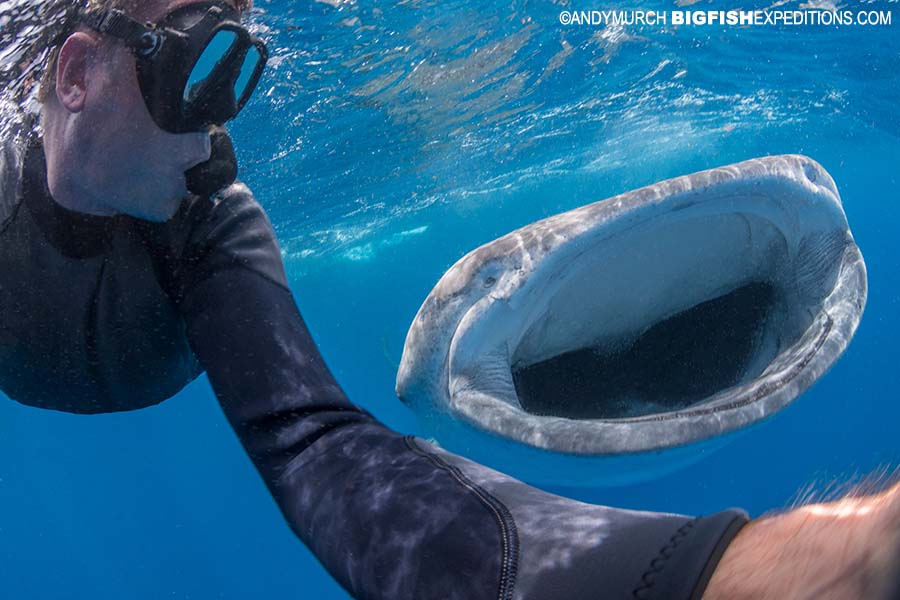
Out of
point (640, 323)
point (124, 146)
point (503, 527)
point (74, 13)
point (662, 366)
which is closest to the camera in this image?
point (503, 527)

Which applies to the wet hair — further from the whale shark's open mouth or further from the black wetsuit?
the whale shark's open mouth

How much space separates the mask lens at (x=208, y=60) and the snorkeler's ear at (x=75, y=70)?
0.35 metres

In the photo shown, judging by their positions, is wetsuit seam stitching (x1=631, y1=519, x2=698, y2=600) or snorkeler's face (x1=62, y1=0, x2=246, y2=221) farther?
Result: snorkeler's face (x1=62, y1=0, x2=246, y2=221)

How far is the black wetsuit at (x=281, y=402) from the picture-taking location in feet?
2.88

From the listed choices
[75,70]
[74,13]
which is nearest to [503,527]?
[75,70]

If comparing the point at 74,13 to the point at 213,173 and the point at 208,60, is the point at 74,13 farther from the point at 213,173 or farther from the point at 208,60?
the point at 213,173

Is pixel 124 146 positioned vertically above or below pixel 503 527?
above

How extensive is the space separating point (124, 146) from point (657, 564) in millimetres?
2012

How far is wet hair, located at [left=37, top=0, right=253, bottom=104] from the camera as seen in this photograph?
2092 mm

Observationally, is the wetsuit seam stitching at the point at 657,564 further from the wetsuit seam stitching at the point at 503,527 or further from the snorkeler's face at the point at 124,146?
the snorkeler's face at the point at 124,146

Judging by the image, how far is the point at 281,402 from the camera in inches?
60.4

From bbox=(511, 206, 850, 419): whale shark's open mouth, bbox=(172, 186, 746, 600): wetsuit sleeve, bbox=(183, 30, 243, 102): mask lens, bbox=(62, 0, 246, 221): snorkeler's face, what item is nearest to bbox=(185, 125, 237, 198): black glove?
bbox=(62, 0, 246, 221): snorkeler's face

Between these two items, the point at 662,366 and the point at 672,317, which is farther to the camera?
the point at 672,317

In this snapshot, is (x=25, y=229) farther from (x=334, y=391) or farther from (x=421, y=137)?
(x=421, y=137)
